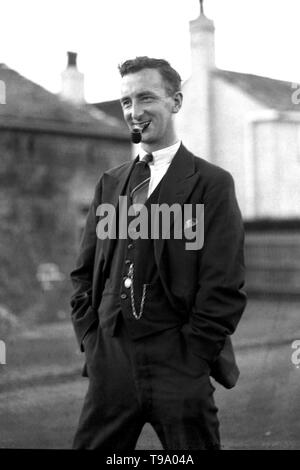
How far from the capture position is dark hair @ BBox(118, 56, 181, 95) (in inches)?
81.4

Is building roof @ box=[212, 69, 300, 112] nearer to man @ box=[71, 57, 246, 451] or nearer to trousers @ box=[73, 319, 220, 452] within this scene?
man @ box=[71, 57, 246, 451]

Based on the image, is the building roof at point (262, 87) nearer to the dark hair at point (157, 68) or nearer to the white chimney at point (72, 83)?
the white chimney at point (72, 83)

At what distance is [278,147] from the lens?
3625mm

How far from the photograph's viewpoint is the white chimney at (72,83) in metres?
3.44

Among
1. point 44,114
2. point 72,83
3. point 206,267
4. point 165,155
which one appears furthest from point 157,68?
point 44,114

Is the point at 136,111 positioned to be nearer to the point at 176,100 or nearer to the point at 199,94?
the point at 176,100

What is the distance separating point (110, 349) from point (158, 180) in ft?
1.64

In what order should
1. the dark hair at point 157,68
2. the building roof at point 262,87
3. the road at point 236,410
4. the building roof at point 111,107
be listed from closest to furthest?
the dark hair at point 157,68, the road at point 236,410, the building roof at point 262,87, the building roof at point 111,107

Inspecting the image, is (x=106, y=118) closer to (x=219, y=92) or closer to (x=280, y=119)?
(x=219, y=92)

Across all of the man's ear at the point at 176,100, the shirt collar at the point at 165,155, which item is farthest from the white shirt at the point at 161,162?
the man's ear at the point at 176,100

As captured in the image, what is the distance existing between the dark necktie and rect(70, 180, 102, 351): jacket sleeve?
0.45 ft

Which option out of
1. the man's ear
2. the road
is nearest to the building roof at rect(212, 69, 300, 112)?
the road

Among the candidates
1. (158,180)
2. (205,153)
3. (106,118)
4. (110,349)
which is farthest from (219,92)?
(110,349)

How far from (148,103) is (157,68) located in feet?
0.34
